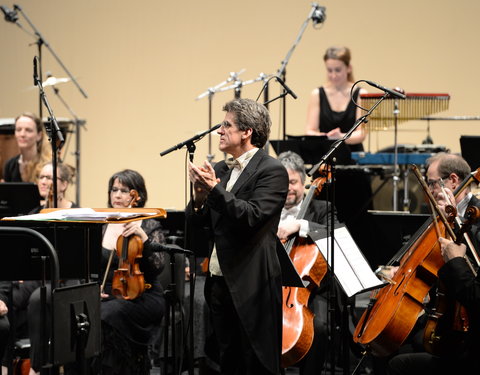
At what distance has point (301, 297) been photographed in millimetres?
4227

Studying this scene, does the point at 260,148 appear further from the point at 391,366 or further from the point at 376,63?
the point at 376,63

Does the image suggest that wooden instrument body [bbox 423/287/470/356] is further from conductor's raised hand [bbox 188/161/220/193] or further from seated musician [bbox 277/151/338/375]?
conductor's raised hand [bbox 188/161/220/193]

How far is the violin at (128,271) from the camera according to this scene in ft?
14.8

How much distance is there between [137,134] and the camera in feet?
27.9

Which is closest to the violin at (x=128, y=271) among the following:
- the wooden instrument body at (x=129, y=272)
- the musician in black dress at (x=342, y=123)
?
the wooden instrument body at (x=129, y=272)

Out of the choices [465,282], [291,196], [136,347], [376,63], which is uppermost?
[376,63]

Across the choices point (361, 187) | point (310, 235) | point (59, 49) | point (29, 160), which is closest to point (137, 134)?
point (59, 49)

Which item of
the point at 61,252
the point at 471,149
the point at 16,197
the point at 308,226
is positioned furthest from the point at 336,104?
the point at 61,252

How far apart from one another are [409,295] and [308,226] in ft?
2.76

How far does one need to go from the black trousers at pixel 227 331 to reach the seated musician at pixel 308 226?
877 millimetres

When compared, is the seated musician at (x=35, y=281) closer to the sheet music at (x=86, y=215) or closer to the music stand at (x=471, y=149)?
the sheet music at (x=86, y=215)

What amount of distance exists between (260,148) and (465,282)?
42.5 inches

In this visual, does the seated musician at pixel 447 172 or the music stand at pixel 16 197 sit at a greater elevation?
the seated musician at pixel 447 172

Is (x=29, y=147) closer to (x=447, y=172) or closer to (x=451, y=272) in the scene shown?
(x=447, y=172)
